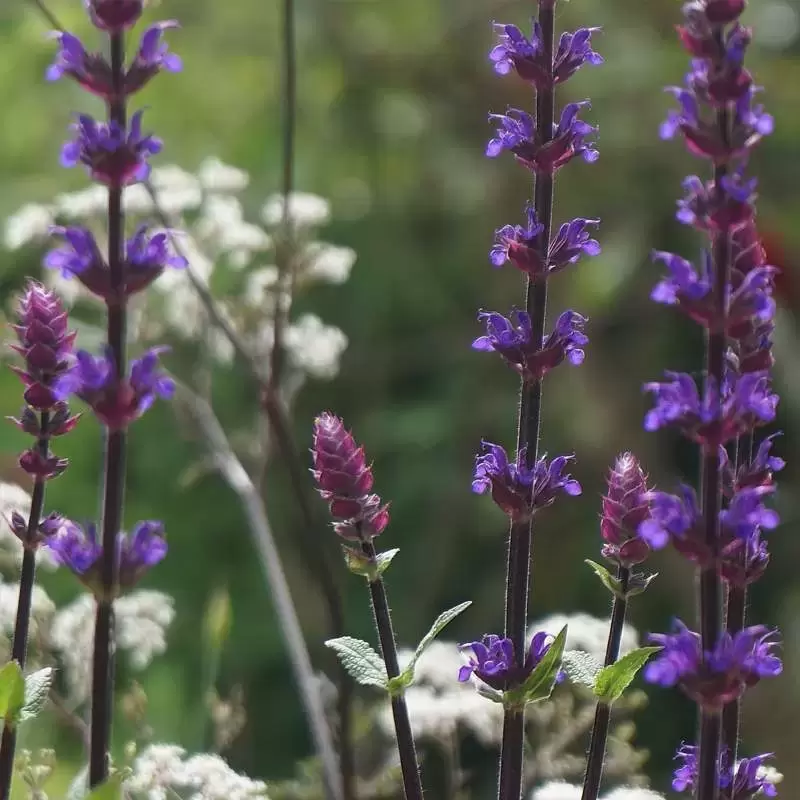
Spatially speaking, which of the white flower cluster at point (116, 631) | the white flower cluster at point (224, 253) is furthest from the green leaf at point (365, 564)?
the white flower cluster at point (224, 253)

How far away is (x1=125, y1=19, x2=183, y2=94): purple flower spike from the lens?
42 cm

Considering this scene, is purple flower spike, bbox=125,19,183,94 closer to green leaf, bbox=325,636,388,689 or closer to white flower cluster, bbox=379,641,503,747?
green leaf, bbox=325,636,388,689

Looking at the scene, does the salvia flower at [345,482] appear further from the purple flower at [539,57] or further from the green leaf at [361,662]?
the purple flower at [539,57]

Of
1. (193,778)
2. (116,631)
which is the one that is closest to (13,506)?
(116,631)

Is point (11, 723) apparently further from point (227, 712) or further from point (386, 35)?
point (386, 35)

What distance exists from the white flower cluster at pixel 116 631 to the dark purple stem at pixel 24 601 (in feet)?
0.86

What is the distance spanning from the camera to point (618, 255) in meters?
1.36

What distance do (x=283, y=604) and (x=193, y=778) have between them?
9.0 inches

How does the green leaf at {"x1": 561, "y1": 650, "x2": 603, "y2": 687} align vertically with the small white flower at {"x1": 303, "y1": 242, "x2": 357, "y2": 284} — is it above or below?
below

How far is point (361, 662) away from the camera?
1.60 ft

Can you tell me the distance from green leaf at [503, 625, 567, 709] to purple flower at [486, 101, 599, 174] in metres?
0.19

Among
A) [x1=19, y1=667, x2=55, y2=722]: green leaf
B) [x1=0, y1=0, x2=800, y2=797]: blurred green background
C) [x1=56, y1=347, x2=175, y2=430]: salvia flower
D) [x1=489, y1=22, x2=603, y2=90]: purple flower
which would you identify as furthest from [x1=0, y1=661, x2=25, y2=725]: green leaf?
[x1=0, y1=0, x2=800, y2=797]: blurred green background

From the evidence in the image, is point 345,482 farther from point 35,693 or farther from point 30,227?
point 30,227

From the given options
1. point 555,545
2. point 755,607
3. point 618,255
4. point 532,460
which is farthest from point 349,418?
point 532,460
